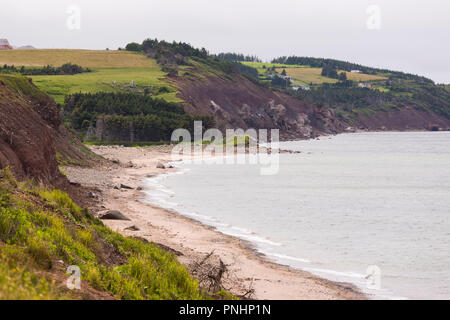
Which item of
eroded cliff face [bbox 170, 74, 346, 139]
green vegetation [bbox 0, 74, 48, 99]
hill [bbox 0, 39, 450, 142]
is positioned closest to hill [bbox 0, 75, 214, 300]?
green vegetation [bbox 0, 74, 48, 99]

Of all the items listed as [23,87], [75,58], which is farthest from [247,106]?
[23,87]

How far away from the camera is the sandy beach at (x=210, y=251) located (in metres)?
16.2

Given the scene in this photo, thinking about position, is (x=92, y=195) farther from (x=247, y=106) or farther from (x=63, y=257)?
(x=247, y=106)

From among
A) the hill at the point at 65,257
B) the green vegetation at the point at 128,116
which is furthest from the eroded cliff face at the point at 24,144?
the green vegetation at the point at 128,116

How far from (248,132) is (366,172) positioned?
78.7m

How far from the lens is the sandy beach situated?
1619 cm

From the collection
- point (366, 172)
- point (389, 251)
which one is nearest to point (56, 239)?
point (389, 251)

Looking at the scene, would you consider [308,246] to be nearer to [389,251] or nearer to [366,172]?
[389,251]

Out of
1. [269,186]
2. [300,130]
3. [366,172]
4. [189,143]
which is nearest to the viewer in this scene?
[269,186]

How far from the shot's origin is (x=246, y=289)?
15.5 metres

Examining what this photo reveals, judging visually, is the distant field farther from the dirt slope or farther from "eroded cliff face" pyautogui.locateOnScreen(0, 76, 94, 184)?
"eroded cliff face" pyautogui.locateOnScreen(0, 76, 94, 184)

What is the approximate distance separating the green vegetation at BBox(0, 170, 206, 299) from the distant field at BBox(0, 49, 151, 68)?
150m

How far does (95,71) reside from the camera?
15750 centimetres

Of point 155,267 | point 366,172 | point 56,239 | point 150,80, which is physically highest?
point 150,80
